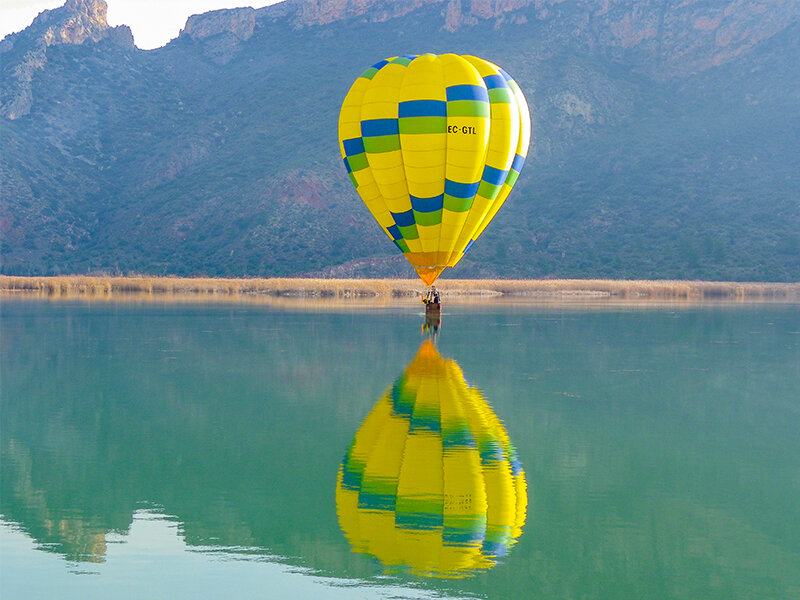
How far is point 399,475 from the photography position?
14898 millimetres

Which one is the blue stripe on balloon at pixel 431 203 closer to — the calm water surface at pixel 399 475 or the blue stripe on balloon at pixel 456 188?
the blue stripe on balloon at pixel 456 188

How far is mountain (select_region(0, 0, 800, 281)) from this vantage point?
104188 mm

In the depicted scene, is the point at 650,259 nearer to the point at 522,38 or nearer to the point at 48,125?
the point at 522,38

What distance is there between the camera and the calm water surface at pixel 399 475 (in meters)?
10.8

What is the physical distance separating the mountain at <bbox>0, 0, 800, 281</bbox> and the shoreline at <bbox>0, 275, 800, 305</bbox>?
1484 centimetres

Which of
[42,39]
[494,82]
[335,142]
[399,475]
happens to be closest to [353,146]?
[494,82]

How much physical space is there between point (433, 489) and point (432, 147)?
19.9 metres

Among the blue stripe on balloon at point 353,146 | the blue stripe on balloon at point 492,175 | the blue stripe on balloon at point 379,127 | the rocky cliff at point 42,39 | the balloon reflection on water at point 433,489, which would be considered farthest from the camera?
the rocky cliff at point 42,39

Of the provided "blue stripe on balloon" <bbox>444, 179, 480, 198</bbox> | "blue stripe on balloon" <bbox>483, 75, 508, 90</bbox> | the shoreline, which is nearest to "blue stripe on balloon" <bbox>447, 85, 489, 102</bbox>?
"blue stripe on balloon" <bbox>483, 75, 508, 90</bbox>

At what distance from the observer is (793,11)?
13525cm

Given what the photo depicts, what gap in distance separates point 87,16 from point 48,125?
92.6 feet

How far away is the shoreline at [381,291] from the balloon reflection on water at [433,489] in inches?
1794

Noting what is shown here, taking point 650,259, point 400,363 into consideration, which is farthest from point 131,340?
point 650,259

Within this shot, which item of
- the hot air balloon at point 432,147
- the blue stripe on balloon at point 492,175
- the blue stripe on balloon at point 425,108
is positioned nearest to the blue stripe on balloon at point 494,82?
the hot air balloon at point 432,147
